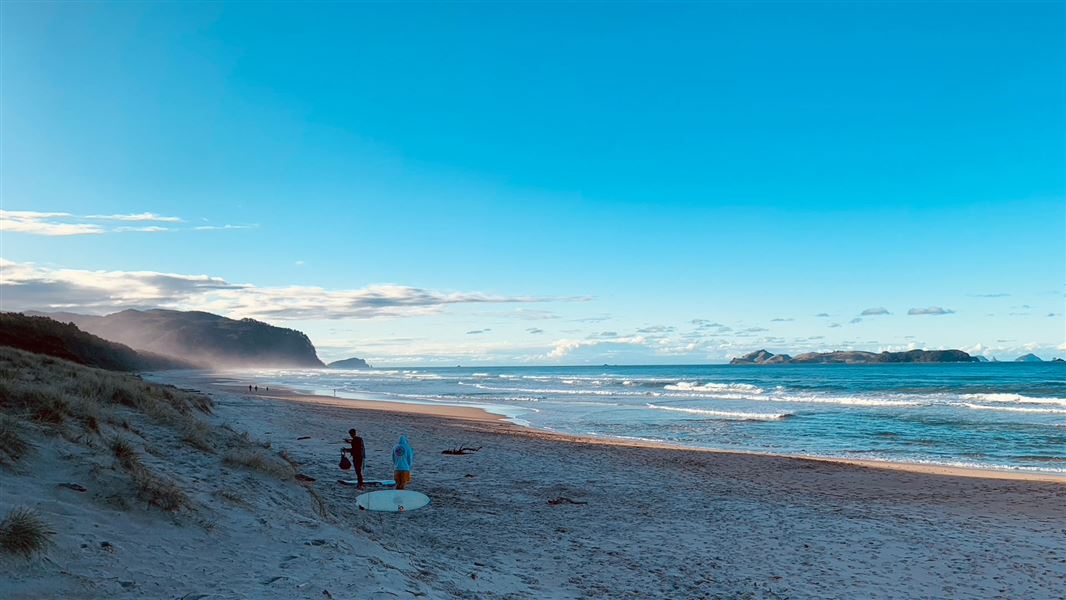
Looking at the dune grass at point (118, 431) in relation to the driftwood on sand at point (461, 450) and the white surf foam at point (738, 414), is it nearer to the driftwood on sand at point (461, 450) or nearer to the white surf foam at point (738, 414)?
the driftwood on sand at point (461, 450)

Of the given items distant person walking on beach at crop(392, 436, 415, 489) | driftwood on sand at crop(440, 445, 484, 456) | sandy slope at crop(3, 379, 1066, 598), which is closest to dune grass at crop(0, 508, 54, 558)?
sandy slope at crop(3, 379, 1066, 598)

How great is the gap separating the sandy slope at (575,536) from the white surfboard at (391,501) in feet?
0.70

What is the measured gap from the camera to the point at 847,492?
14312mm

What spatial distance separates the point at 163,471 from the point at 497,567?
13.8ft

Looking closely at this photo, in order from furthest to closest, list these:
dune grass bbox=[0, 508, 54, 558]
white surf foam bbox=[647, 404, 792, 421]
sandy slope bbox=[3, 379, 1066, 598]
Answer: white surf foam bbox=[647, 404, 792, 421]
sandy slope bbox=[3, 379, 1066, 598]
dune grass bbox=[0, 508, 54, 558]

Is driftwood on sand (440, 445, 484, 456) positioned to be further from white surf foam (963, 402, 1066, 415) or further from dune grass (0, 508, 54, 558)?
white surf foam (963, 402, 1066, 415)

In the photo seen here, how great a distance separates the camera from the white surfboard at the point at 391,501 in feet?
34.2

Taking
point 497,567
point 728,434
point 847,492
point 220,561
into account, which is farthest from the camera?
point 728,434

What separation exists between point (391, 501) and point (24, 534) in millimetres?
5901

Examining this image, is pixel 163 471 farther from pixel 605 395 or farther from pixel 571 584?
pixel 605 395

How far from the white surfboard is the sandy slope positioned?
0.21 meters

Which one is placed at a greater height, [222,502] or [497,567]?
[222,502]

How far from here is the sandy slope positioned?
19.6 ft

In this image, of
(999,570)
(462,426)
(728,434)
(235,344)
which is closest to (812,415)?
(728,434)
